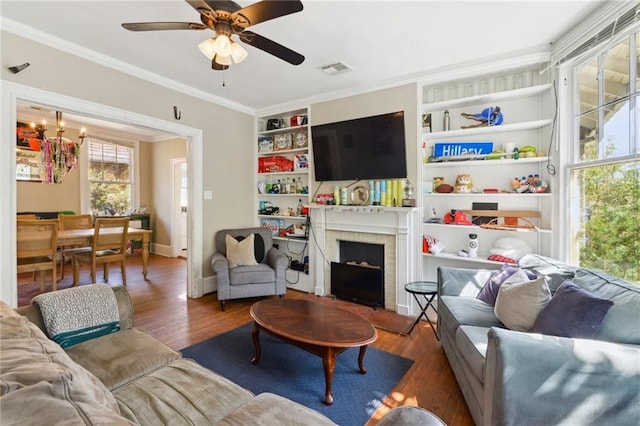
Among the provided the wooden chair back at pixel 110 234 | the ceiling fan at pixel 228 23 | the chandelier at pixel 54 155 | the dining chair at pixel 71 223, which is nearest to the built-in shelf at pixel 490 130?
the ceiling fan at pixel 228 23

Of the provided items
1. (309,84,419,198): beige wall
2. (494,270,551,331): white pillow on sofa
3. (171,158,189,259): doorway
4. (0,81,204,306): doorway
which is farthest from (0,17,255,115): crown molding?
(494,270,551,331): white pillow on sofa

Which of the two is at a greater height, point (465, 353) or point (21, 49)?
point (21, 49)

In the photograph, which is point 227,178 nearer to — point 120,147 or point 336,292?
point 336,292

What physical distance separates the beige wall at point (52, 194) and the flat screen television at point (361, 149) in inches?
188

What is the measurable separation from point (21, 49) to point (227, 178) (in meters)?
2.30

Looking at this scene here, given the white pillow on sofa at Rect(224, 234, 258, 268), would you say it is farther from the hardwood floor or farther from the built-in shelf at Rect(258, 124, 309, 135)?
the built-in shelf at Rect(258, 124, 309, 135)

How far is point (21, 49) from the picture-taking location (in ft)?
7.98

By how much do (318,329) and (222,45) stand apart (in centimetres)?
194

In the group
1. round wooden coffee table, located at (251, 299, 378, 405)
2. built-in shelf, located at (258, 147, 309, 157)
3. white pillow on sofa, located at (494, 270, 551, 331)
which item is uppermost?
built-in shelf, located at (258, 147, 309, 157)

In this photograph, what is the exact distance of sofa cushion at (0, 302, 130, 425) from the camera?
1.90 feet

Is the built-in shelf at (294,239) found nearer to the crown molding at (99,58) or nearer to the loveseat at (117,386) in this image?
the crown molding at (99,58)

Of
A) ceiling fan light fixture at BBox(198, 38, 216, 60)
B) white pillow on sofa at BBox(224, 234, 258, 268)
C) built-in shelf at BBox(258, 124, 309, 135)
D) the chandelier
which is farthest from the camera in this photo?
the chandelier

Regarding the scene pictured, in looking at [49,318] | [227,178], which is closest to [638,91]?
[49,318]

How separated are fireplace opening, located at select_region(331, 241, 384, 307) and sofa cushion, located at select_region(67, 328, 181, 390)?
2.39 metres
